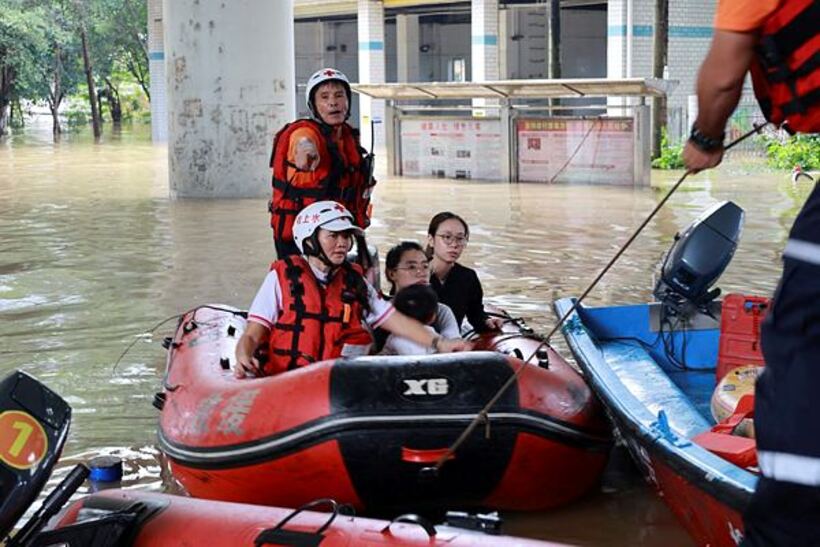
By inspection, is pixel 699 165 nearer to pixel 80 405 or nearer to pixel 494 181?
pixel 80 405

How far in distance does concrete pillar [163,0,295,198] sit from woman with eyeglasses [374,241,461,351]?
11.7 meters

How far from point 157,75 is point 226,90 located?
19727 mm

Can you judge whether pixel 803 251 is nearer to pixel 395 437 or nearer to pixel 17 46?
pixel 395 437

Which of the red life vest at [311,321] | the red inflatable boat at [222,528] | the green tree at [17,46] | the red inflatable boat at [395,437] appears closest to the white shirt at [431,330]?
the red life vest at [311,321]

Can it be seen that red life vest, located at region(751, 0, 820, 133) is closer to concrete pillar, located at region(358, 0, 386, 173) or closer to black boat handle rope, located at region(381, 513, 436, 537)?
black boat handle rope, located at region(381, 513, 436, 537)

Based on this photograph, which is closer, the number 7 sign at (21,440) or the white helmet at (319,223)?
the number 7 sign at (21,440)

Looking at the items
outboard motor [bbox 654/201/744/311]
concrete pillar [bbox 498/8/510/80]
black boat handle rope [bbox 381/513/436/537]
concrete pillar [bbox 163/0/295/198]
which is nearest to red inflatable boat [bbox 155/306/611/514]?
black boat handle rope [bbox 381/513/436/537]

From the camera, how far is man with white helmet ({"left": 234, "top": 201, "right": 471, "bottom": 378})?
5.23m

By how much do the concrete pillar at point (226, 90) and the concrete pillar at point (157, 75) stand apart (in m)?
17.9

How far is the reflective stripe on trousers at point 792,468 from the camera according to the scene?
2045 millimetres

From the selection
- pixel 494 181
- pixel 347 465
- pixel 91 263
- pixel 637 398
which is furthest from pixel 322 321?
pixel 494 181

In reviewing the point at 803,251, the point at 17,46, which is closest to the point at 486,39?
the point at 17,46

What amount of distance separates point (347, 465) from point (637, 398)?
3.70 ft

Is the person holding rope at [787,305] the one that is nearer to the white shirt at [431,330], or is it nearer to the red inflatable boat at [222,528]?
the red inflatable boat at [222,528]
